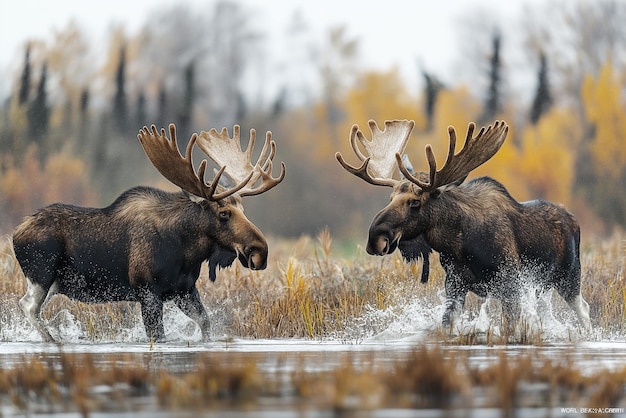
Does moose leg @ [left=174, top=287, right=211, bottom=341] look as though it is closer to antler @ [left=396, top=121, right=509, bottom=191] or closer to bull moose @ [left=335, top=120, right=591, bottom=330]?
bull moose @ [left=335, top=120, right=591, bottom=330]

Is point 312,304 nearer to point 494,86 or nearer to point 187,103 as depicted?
point 187,103

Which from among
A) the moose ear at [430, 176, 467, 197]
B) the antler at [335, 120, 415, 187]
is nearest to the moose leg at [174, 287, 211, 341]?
the antler at [335, 120, 415, 187]

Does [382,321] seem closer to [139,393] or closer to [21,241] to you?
[21,241]

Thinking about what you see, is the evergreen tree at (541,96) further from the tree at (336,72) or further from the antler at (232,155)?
the antler at (232,155)

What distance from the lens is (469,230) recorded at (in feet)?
36.0

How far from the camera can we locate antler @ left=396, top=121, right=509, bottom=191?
10906 millimetres

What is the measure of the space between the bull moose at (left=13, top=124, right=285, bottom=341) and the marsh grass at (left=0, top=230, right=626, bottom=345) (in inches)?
25.7

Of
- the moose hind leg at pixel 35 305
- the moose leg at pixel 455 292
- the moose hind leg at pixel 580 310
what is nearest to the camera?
the moose leg at pixel 455 292

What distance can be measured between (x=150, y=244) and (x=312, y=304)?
72.7 inches

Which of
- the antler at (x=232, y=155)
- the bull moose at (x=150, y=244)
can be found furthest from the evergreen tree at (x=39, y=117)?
the bull moose at (x=150, y=244)

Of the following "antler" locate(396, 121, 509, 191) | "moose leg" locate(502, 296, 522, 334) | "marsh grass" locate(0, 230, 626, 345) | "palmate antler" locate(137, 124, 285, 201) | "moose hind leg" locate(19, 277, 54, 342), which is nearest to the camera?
"moose leg" locate(502, 296, 522, 334)

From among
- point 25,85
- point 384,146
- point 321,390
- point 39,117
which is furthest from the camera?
point 25,85

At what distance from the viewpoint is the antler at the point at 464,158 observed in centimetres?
1091

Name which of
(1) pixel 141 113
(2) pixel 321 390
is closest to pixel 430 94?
(1) pixel 141 113
